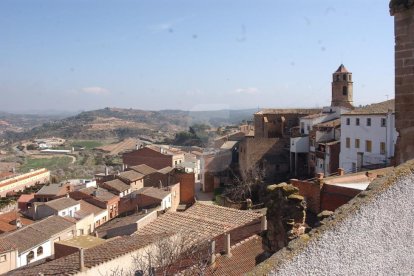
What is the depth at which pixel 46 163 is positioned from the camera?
90125 millimetres

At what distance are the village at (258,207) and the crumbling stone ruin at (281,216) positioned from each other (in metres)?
0.02

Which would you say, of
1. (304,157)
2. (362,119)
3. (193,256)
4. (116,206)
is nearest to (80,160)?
(116,206)

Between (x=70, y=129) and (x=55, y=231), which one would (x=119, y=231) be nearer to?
(x=55, y=231)

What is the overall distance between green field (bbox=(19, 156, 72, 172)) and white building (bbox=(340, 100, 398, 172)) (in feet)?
202

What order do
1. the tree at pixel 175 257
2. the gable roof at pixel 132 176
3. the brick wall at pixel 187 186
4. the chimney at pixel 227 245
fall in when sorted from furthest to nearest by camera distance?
the gable roof at pixel 132 176, the brick wall at pixel 187 186, the chimney at pixel 227 245, the tree at pixel 175 257

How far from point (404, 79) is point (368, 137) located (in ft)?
83.3

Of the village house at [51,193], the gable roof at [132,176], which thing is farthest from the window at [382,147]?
the village house at [51,193]

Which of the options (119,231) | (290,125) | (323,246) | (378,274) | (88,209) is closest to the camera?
(323,246)

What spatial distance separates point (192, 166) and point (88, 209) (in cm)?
2092

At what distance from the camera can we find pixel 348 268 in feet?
10.4

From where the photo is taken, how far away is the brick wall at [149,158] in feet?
180

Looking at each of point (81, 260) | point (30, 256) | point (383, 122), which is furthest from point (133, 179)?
point (81, 260)

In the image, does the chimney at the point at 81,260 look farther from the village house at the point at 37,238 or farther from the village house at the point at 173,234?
the village house at the point at 37,238

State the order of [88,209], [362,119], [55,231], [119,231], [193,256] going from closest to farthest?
[193,256], [119,231], [55,231], [362,119], [88,209]
